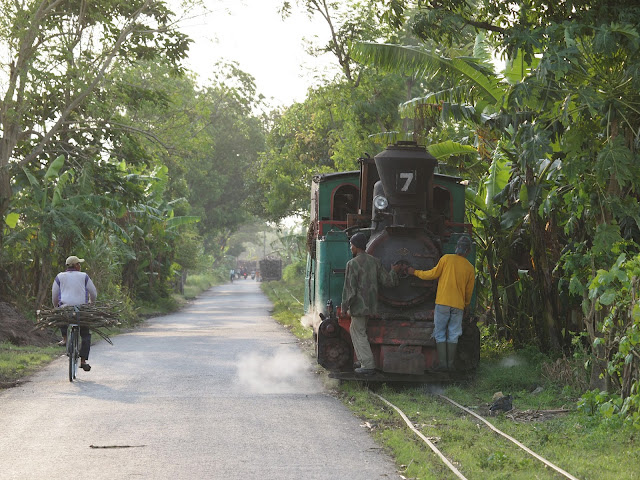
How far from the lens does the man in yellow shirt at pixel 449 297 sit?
12.2 meters

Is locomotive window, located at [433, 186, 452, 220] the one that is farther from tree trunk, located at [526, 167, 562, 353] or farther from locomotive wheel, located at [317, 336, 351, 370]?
locomotive wheel, located at [317, 336, 351, 370]

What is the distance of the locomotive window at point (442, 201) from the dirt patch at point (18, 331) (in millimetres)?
8982

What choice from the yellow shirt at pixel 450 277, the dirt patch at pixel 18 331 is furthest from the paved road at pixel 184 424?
the dirt patch at pixel 18 331

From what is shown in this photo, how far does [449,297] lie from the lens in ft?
39.9

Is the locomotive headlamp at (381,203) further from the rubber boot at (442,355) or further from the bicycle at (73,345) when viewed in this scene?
the bicycle at (73,345)

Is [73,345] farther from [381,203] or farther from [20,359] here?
[381,203]

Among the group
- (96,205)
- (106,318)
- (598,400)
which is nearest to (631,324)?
(598,400)

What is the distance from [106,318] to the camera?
13992 mm

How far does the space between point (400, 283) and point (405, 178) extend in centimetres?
146

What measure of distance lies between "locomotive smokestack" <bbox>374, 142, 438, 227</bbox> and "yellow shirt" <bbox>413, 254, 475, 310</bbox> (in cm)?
72

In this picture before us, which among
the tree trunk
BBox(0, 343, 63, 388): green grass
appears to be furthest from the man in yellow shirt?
BBox(0, 343, 63, 388): green grass

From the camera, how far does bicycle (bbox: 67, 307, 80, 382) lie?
44.4 ft

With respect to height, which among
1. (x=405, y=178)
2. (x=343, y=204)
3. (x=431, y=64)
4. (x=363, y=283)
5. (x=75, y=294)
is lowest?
(x=75, y=294)

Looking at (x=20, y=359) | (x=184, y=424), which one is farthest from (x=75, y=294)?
(x=184, y=424)
